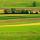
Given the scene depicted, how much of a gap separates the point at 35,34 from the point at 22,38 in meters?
1.10

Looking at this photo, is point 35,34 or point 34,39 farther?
point 35,34

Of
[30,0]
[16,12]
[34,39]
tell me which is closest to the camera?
[34,39]

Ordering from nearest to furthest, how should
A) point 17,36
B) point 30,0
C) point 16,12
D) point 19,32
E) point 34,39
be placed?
point 34,39
point 17,36
point 19,32
point 16,12
point 30,0

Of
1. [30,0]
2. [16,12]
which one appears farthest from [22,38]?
[30,0]

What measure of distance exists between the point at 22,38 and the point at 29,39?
0.40 meters

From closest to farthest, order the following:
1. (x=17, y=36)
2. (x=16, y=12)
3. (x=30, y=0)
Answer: (x=17, y=36)
(x=16, y=12)
(x=30, y=0)

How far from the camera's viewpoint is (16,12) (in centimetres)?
2055

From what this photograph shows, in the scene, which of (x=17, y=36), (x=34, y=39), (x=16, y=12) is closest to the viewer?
(x=34, y=39)

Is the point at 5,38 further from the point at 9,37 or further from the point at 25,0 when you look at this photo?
the point at 25,0

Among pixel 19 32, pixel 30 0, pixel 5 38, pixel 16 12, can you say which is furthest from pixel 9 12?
pixel 30 0

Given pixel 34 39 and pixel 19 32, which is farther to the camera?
pixel 19 32

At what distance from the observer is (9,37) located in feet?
32.2

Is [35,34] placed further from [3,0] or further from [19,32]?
[3,0]

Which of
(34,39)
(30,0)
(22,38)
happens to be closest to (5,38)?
(22,38)
